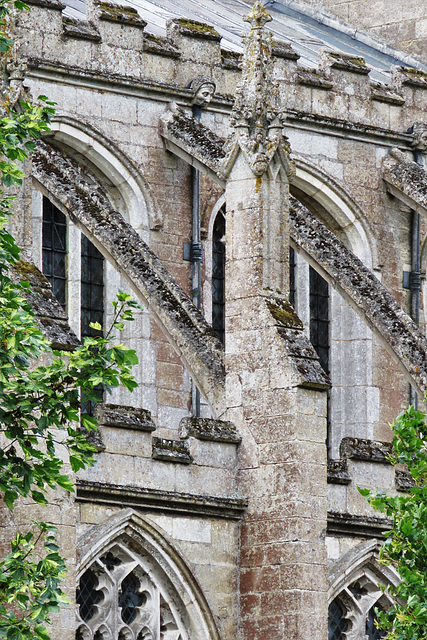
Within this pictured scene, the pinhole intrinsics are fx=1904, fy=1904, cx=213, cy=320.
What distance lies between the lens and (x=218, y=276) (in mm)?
25922

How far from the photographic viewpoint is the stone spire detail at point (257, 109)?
71.3 ft

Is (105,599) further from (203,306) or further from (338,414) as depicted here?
(338,414)

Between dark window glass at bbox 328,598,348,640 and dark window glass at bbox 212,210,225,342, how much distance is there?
4.88m

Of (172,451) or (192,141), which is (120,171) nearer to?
(192,141)

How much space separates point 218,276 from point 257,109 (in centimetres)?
447

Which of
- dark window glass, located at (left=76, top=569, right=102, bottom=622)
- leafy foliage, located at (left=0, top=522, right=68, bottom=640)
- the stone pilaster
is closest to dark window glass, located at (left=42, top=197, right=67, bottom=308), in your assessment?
the stone pilaster

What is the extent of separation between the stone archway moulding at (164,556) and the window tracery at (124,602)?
0.12 metres

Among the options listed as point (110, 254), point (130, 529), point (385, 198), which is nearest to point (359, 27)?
point (385, 198)

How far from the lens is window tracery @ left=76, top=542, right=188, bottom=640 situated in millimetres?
19969

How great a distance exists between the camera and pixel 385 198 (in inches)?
1095

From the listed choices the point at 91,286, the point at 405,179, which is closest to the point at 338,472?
the point at 91,286

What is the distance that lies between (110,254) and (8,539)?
4.57 metres

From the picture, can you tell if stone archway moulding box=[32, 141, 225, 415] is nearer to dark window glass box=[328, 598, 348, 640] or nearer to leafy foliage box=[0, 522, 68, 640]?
dark window glass box=[328, 598, 348, 640]

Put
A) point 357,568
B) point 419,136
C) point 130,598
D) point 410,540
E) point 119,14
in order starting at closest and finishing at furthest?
point 410,540 < point 130,598 < point 357,568 < point 119,14 < point 419,136
